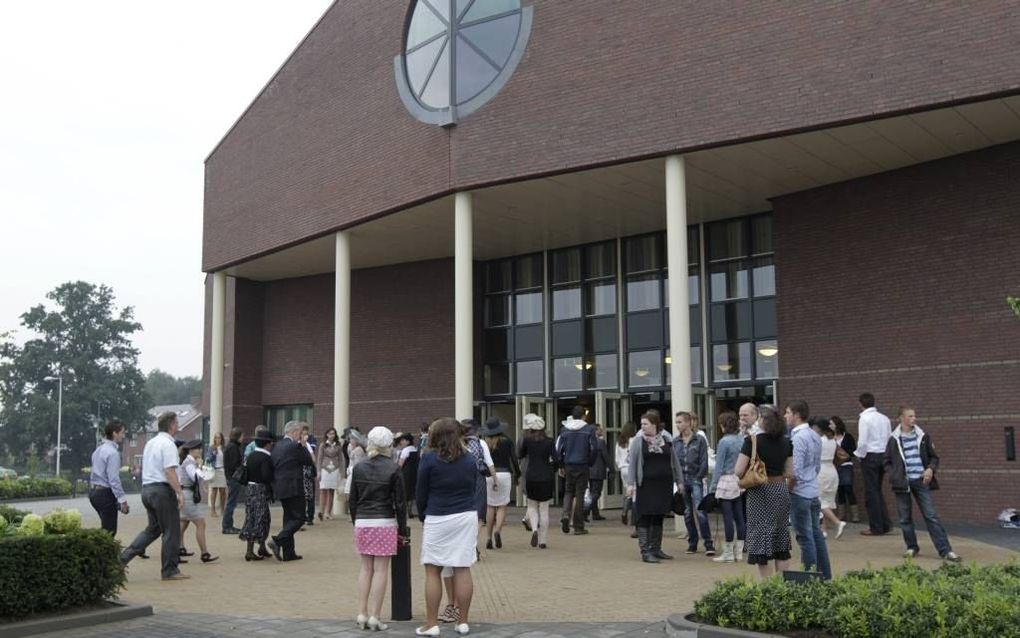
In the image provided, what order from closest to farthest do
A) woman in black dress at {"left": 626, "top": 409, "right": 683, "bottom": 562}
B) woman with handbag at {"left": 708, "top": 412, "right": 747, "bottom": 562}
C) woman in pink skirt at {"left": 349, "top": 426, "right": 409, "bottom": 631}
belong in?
1. woman in pink skirt at {"left": 349, "top": 426, "right": 409, "bottom": 631}
2. woman with handbag at {"left": 708, "top": 412, "right": 747, "bottom": 562}
3. woman in black dress at {"left": 626, "top": 409, "right": 683, "bottom": 562}

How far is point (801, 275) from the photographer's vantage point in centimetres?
1878

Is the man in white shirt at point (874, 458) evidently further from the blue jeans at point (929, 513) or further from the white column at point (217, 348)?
→ the white column at point (217, 348)

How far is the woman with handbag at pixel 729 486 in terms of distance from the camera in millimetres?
10883


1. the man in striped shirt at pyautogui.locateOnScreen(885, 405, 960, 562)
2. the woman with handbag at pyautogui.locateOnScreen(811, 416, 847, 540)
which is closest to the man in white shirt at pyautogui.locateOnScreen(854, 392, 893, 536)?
the woman with handbag at pyautogui.locateOnScreen(811, 416, 847, 540)

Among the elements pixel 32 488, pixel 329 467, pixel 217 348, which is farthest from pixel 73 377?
pixel 329 467

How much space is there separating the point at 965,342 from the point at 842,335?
2.25 metres

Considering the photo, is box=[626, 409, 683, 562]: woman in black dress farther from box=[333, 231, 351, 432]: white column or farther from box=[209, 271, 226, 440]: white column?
box=[209, 271, 226, 440]: white column

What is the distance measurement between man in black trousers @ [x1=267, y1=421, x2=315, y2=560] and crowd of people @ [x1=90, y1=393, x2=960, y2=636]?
2cm

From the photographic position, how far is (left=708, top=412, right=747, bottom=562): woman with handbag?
428 inches

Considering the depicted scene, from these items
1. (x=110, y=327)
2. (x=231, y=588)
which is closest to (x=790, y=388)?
(x=231, y=588)

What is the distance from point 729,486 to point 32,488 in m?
30.8

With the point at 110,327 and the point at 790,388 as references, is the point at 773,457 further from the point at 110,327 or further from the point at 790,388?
the point at 110,327

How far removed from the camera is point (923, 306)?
55.3 feet

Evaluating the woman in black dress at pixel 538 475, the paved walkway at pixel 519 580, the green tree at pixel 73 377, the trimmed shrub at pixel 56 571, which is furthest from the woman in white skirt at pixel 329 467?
the green tree at pixel 73 377
